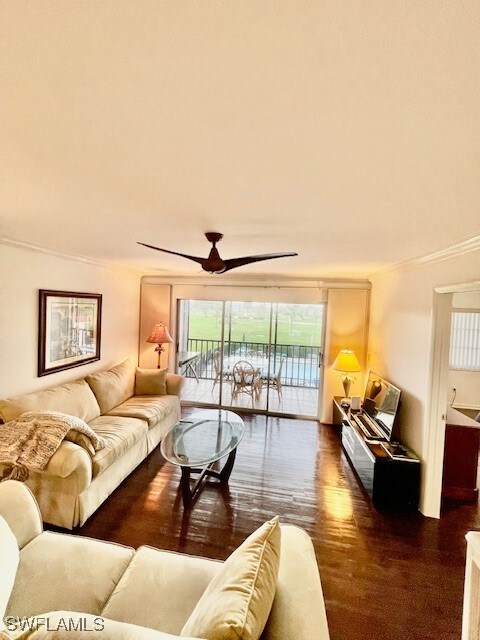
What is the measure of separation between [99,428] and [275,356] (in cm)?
315

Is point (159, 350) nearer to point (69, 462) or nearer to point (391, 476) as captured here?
point (69, 462)

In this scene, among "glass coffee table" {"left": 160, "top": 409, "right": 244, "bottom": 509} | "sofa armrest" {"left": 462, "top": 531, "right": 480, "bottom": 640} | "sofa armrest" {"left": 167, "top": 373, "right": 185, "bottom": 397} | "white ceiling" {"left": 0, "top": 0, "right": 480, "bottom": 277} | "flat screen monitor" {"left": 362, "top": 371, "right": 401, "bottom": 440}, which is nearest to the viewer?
"white ceiling" {"left": 0, "top": 0, "right": 480, "bottom": 277}

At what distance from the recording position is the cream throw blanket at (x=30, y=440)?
91.7 inches

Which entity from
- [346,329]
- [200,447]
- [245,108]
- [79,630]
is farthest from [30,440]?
[346,329]

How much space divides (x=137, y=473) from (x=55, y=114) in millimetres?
3271

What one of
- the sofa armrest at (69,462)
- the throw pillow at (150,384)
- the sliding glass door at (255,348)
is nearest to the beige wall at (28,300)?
the throw pillow at (150,384)

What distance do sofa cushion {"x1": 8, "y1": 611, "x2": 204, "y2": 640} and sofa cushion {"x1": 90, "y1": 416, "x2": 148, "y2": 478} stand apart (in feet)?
5.43

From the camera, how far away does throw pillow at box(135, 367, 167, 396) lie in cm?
439

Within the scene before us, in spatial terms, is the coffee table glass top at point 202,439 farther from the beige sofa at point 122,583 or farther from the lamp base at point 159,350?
the lamp base at point 159,350

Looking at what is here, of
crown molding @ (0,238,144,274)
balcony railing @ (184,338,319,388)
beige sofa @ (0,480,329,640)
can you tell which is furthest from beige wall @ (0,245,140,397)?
balcony railing @ (184,338,319,388)

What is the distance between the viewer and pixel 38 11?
62cm

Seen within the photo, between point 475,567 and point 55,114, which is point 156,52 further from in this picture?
point 475,567

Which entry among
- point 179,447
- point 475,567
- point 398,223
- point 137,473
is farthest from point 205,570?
point 398,223

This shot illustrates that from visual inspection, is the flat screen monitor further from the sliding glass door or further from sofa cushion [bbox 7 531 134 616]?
sofa cushion [bbox 7 531 134 616]
